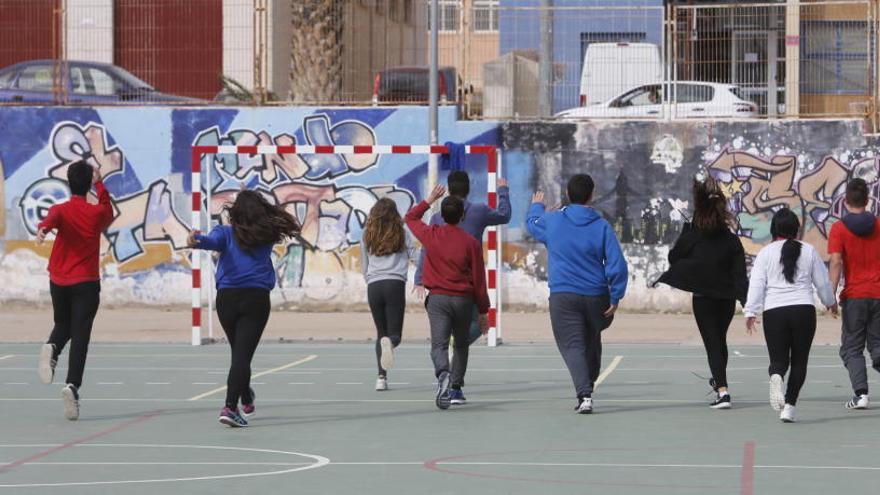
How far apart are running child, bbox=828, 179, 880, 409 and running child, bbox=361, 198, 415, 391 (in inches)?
146

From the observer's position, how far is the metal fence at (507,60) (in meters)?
26.0

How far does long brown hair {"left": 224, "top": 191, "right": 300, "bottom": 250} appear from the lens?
1238 centimetres

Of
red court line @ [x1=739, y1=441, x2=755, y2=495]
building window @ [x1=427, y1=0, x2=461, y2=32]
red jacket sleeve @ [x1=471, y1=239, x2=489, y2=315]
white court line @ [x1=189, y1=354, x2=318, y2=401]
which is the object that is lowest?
white court line @ [x1=189, y1=354, x2=318, y2=401]

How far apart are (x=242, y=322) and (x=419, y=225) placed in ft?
6.69

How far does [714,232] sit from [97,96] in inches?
643

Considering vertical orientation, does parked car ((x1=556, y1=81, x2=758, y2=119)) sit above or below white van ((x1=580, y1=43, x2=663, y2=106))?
below

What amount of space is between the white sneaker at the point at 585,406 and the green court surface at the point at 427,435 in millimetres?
130

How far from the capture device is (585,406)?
42.8 feet

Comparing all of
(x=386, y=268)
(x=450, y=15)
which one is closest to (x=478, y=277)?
(x=386, y=268)

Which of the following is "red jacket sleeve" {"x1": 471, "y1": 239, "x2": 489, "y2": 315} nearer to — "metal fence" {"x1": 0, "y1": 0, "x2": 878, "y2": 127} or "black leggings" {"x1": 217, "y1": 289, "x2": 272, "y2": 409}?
"black leggings" {"x1": 217, "y1": 289, "x2": 272, "y2": 409}

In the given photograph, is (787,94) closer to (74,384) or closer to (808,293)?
(808,293)

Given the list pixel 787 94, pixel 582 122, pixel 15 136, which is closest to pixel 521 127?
pixel 582 122

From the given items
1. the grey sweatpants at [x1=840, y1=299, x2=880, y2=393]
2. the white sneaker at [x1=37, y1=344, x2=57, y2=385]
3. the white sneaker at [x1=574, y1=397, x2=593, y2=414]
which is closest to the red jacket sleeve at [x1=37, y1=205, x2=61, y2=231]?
the white sneaker at [x1=37, y1=344, x2=57, y2=385]

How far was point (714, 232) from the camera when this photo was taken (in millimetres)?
13438
